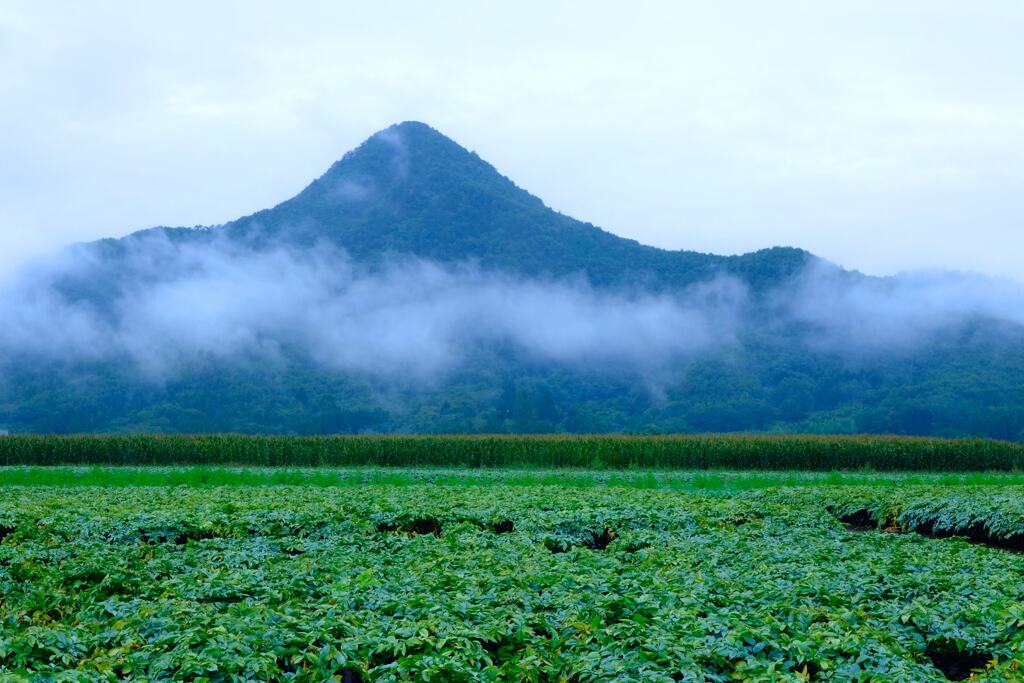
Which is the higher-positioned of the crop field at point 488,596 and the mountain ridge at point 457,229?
the mountain ridge at point 457,229

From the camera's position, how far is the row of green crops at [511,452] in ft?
131

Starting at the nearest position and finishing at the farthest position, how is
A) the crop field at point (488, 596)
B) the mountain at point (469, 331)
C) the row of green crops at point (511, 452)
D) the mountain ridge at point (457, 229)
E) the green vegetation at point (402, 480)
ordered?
the crop field at point (488, 596)
the green vegetation at point (402, 480)
the row of green crops at point (511, 452)
the mountain at point (469, 331)
the mountain ridge at point (457, 229)

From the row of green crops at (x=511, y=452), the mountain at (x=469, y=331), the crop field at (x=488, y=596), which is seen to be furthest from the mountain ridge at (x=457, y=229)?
the crop field at (x=488, y=596)

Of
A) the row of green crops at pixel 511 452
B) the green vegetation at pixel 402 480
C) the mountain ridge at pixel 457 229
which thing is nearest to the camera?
the green vegetation at pixel 402 480

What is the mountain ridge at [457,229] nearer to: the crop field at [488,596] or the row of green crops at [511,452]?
the row of green crops at [511,452]

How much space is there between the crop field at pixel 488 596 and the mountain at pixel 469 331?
85755mm

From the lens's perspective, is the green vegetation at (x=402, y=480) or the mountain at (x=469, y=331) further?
the mountain at (x=469, y=331)

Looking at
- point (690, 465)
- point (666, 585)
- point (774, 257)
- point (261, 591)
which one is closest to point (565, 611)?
point (666, 585)

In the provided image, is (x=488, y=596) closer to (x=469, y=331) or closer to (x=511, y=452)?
(x=511, y=452)

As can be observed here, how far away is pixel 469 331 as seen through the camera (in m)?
127

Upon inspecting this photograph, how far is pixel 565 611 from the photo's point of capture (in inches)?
308

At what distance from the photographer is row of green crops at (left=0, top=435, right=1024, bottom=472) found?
131ft

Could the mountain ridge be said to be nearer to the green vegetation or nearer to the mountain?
the mountain

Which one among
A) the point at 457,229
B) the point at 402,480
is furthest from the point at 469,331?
the point at 402,480
